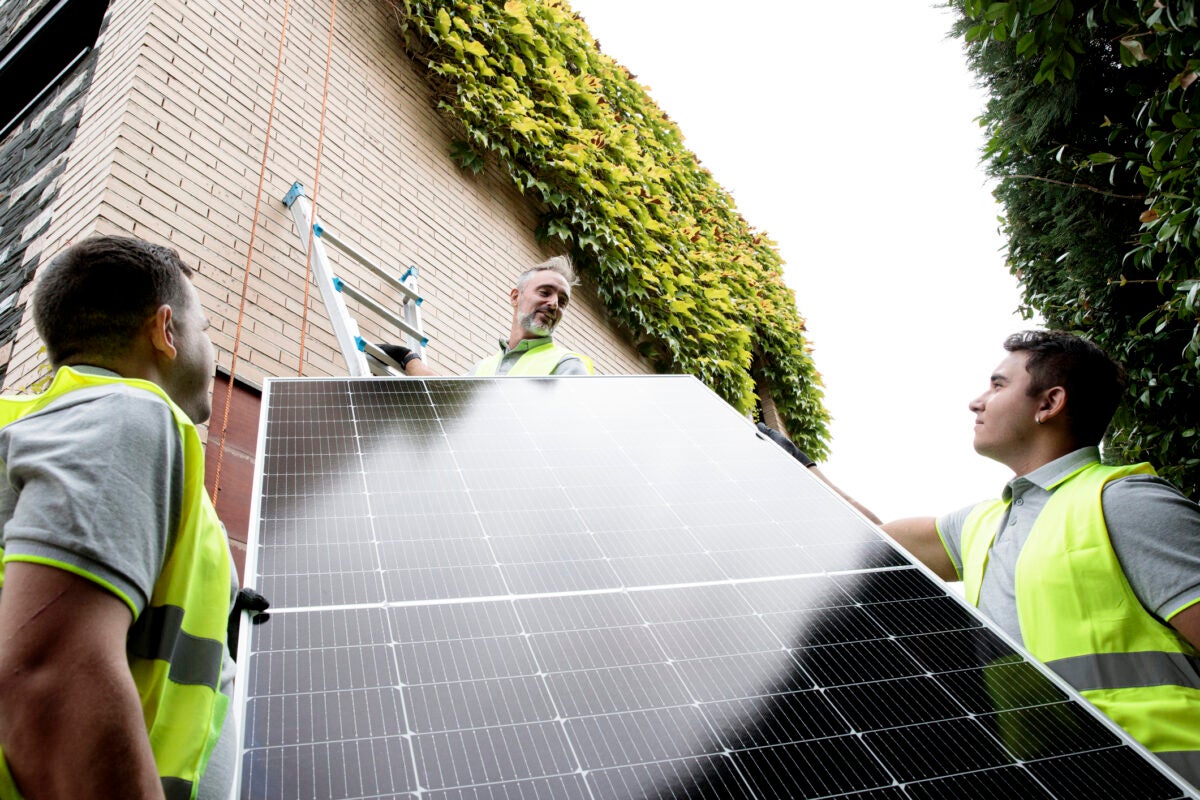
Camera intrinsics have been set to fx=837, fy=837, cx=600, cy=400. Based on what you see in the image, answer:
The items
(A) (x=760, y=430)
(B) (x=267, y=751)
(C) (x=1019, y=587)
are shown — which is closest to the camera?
(B) (x=267, y=751)

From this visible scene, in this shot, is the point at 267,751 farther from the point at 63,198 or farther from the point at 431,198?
A: the point at 431,198

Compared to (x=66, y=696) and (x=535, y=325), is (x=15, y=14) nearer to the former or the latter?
(x=535, y=325)

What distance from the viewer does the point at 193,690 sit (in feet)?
5.52

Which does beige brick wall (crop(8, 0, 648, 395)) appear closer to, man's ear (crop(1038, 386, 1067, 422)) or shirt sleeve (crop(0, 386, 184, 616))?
shirt sleeve (crop(0, 386, 184, 616))

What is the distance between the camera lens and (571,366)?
15.0 ft

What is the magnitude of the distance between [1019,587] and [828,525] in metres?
0.65

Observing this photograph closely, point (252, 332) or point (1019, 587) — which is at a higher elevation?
point (1019, 587)

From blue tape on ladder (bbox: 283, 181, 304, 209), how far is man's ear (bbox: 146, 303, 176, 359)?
357cm

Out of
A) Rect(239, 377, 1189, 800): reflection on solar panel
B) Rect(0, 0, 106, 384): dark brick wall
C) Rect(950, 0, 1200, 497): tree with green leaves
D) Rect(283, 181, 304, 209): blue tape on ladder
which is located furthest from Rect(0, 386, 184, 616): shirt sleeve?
Rect(950, 0, 1200, 497): tree with green leaves

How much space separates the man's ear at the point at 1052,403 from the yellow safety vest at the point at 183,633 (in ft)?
9.91

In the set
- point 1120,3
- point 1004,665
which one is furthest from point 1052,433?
point 1120,3

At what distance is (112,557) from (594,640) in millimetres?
1178

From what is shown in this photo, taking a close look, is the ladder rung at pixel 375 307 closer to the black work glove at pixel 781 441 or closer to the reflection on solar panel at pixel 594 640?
the reflection on solar panel at pixel 594 640

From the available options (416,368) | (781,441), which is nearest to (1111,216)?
(781,441)
